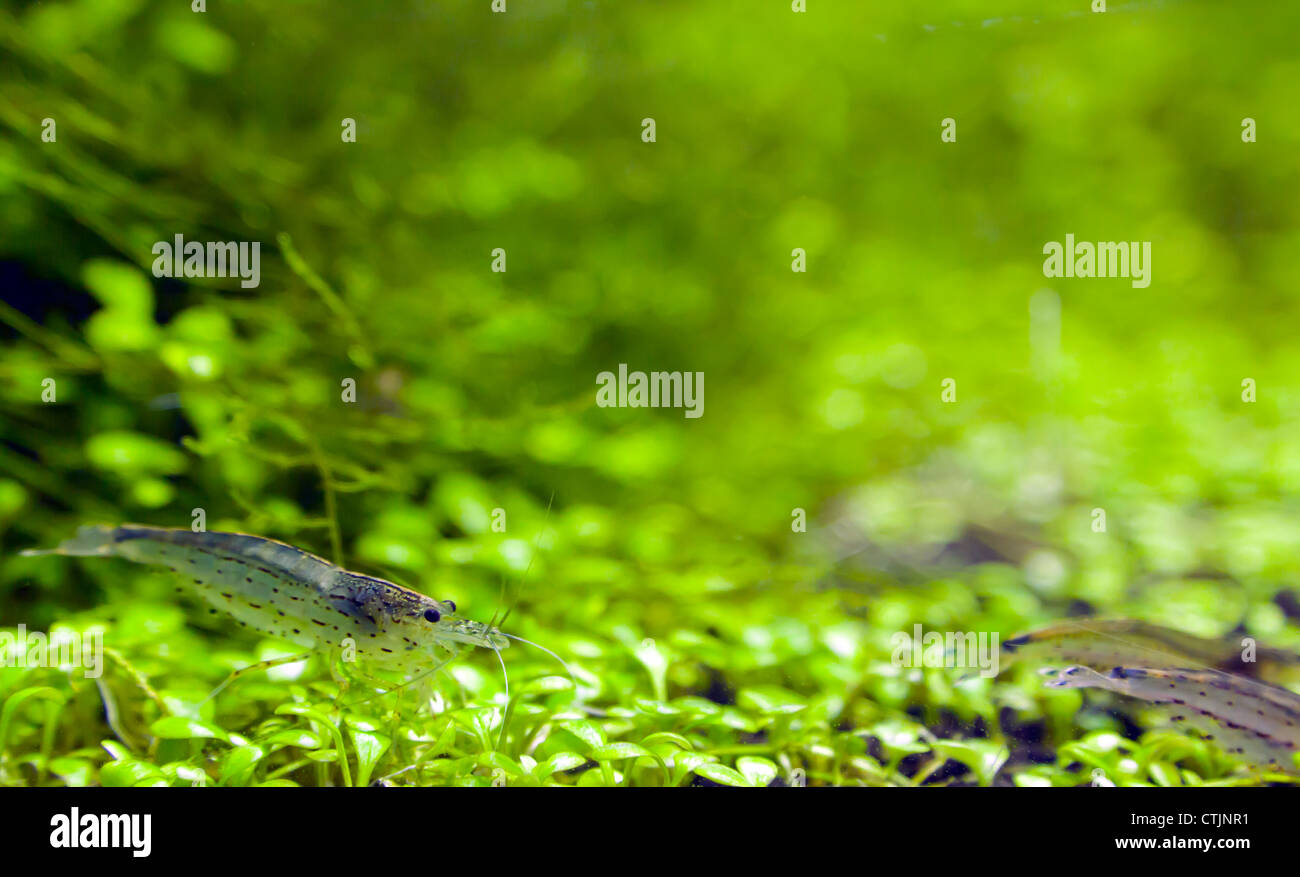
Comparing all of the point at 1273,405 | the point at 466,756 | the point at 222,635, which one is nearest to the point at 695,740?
the point at 466,756

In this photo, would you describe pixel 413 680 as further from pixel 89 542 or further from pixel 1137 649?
pixel 1137 649

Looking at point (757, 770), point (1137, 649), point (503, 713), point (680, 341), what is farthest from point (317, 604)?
point (1137, 649)

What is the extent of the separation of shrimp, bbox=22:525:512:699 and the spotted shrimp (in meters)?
0.66

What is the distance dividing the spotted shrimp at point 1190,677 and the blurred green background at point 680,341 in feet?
0.25

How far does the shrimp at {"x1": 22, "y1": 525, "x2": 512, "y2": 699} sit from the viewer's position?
682 millimetres

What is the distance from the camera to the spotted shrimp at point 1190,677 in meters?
0.67

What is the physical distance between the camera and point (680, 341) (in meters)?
1.19

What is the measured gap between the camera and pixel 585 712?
758mm

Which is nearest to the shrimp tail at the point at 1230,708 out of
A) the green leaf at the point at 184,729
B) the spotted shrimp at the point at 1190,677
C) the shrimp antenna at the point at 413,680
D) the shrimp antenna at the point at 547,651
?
the spotted shrimp at the point at 1190,677

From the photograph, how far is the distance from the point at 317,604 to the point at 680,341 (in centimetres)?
74

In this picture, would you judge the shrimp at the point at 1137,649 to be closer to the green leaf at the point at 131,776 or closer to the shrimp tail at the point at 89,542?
the green leaf at the point at 131,776

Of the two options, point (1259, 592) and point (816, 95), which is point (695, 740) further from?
point (816, 95)
